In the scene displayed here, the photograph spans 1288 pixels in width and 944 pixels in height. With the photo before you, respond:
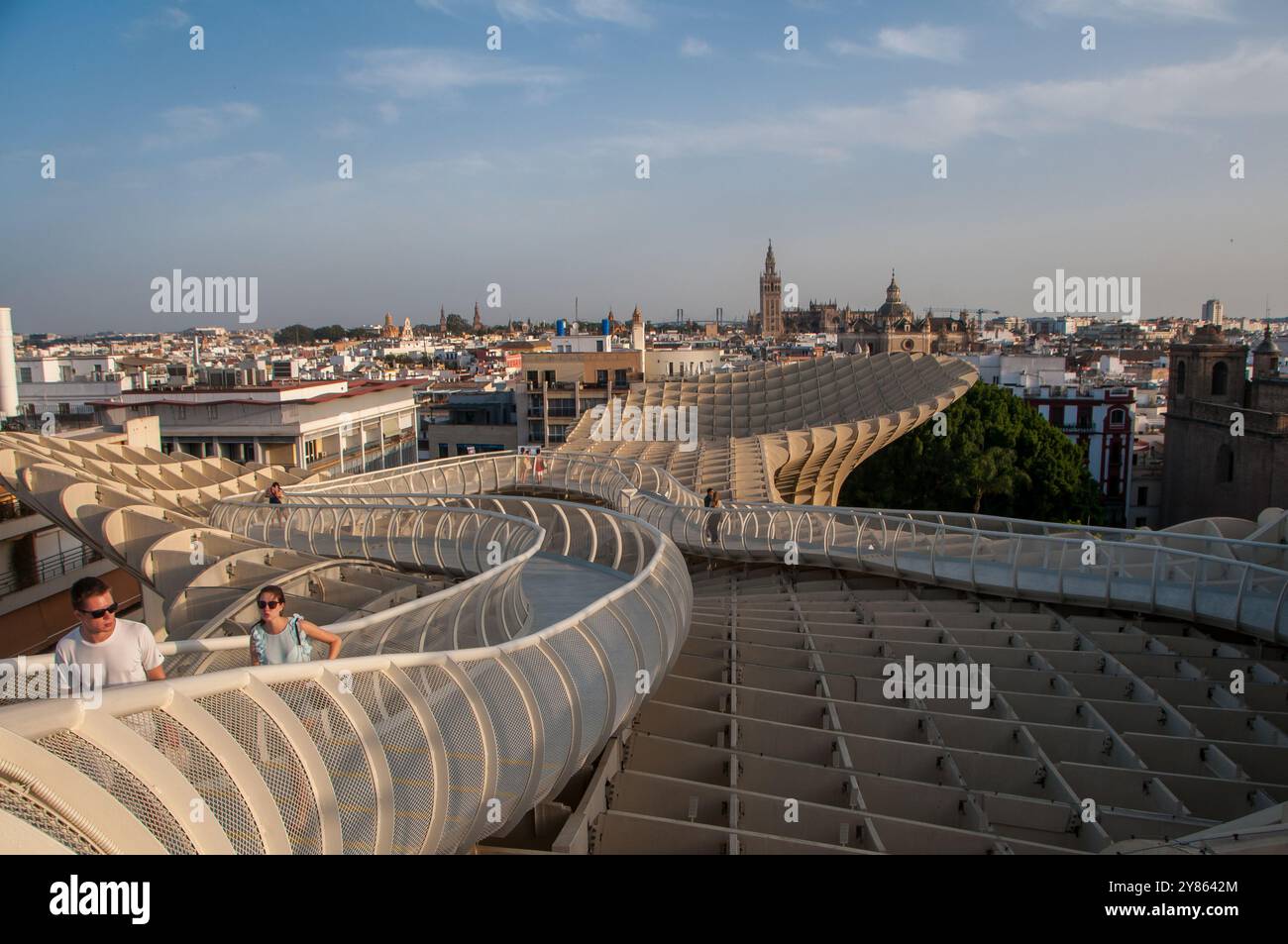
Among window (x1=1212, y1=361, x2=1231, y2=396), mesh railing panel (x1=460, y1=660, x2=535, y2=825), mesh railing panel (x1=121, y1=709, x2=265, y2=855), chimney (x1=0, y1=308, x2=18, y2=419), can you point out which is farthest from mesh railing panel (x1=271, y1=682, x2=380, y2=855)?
window (x1=1212, y1=361, x2=1231, y2=396)

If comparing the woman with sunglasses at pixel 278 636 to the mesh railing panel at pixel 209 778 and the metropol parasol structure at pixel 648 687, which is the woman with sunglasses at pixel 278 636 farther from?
the mesh railing panel at pixel 209 778

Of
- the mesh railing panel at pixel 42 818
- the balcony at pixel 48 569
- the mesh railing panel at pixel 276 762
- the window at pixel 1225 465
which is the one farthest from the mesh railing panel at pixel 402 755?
the window at pixel 1225 465

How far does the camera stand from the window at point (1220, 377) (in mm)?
43969

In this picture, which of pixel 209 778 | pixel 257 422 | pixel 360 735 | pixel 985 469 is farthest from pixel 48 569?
pixel 985 469

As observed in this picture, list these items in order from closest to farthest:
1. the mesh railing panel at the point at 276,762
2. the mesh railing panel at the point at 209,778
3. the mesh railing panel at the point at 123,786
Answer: the mesh railing panel at the point at 123,786
the mesh railing panel at the point at 209,778
the mesh railing panel at the point at 276,762

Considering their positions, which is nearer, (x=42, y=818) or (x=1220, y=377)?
(x=42, y=818)

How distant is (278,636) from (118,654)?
2.88 feet

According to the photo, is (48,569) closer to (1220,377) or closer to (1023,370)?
(1220,377)

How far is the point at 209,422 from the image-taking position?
2956cm

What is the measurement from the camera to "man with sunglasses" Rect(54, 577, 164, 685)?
12.9ft

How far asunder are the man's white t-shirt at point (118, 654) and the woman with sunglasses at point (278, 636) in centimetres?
62

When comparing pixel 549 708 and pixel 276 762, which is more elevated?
pixel 276 762

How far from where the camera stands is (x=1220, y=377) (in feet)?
145
